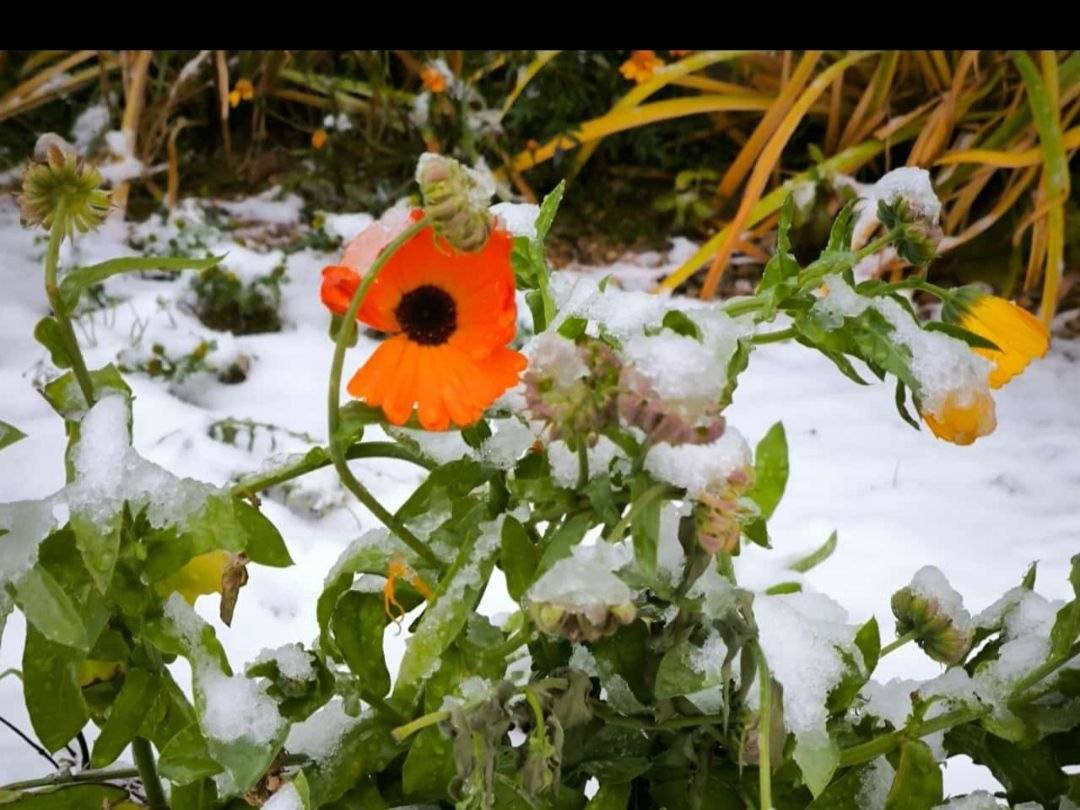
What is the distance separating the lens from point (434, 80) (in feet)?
6.37

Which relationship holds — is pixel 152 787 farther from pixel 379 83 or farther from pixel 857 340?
pixel 379 83

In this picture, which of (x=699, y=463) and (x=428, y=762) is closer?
(x=699, y=463)

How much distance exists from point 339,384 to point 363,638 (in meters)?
0.15

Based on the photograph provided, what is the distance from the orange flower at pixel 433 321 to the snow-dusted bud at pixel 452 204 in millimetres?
29

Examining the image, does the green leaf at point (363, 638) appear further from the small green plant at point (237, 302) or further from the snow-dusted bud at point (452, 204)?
the small green plant at point (237, 302)

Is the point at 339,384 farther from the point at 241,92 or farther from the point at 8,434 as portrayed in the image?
the point at 241,92

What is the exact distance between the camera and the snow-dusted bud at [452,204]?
385 millimetres

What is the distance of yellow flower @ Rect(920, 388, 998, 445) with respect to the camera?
473 mm

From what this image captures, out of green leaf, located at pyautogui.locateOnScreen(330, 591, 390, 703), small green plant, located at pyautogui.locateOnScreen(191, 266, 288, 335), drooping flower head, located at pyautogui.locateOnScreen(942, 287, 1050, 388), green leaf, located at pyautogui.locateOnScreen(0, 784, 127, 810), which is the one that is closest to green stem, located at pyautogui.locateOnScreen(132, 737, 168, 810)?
green leaf, located at pyautogui.locateOnScreen(0, 784, 127, 810)

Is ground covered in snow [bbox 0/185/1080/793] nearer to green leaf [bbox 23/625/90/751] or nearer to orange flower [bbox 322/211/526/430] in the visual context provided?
green leaf [bbox 23/625/90/751]

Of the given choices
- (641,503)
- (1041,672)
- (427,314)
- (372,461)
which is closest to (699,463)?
(641,503)

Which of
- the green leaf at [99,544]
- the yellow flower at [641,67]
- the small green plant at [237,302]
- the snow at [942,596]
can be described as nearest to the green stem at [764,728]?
the snow at [942,596]

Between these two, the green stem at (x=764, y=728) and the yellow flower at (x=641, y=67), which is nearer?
the green stem at (x=764, y=728)
